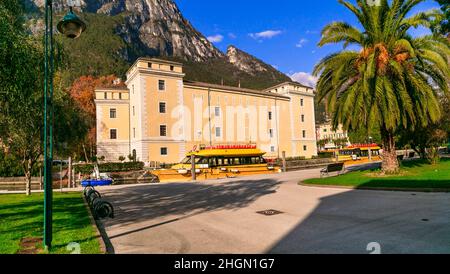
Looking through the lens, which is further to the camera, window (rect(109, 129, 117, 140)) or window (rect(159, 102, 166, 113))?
window (rect(109, 129, 117, 140))

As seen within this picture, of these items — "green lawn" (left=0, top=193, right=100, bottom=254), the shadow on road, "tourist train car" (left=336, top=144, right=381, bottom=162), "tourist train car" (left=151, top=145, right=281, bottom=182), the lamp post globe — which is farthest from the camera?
"tourist train car" (left=336, top=144, right=381, bottom=162)

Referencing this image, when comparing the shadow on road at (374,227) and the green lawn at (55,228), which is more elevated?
the green lawn at (55,228)

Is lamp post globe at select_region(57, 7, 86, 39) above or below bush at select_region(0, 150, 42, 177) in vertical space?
above

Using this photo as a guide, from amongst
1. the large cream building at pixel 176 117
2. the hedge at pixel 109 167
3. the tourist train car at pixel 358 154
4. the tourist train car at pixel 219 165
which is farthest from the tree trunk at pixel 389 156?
the large cream building at pixel 176 117

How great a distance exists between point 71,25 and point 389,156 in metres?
19.1

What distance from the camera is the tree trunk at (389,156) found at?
19312 mm

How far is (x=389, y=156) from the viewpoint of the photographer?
19.5 meters

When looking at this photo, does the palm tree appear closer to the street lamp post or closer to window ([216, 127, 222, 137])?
the street lamp post

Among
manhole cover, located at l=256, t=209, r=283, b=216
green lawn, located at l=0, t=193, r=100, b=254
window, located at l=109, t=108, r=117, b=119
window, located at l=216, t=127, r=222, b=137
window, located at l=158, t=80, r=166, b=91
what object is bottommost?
manhole cover, located at l=256, t=209, r=283, b=216

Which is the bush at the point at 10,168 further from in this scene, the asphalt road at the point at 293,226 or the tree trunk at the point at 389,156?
the tree trunk at the point at 389,156

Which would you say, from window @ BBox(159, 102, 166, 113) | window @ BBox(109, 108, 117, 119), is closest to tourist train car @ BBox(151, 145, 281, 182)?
window @ BBox(159, 102, 166, 113)

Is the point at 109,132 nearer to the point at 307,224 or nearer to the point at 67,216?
the point at 67,216

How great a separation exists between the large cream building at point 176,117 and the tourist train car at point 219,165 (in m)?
12.3

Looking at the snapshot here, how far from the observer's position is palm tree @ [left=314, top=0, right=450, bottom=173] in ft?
57.7
